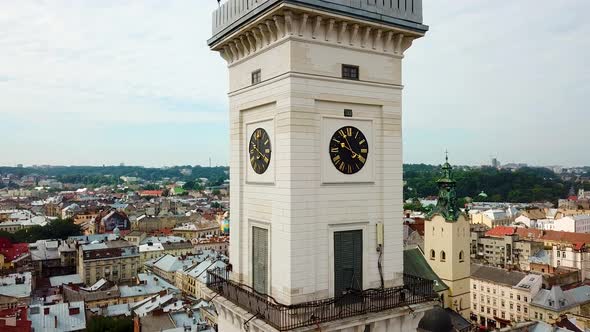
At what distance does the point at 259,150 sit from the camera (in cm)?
1195

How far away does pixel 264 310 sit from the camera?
10.5 m

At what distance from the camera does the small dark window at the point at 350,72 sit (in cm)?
1134

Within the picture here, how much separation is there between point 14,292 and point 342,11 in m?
53.7

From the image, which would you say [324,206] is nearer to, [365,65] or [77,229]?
[365,65]

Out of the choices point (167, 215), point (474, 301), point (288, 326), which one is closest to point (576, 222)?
point (474, 301)

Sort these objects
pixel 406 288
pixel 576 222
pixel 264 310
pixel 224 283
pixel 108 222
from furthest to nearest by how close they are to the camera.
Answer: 1. pixel 108 222
2. pixel 576 222
3. pixel 224 283
4. pixel 406 288
5. pixel 264 310

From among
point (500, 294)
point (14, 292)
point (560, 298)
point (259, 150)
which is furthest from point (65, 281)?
point (259, 150)

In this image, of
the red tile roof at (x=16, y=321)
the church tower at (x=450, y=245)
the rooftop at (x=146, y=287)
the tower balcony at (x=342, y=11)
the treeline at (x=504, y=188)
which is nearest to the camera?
the tower balcony at (x=342, y=11)

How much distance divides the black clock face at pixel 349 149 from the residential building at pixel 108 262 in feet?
211

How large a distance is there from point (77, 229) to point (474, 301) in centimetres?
8137

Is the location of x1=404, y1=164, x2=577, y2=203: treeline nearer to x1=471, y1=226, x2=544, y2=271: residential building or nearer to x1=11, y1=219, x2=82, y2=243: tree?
x1=471, y1=226, x2=544, y2=271: residential building

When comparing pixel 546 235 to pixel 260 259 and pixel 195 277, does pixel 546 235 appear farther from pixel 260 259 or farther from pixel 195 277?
pixel 260 259

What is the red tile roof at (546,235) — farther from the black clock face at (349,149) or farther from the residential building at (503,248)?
the black clock face at (349,149)

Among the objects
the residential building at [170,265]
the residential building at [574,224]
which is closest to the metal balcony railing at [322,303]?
the residential building at [170,265]
